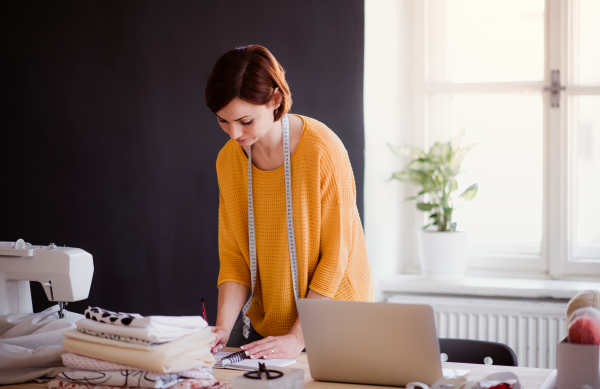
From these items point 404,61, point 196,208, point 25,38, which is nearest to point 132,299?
point 196,208

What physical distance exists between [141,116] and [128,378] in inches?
71.9

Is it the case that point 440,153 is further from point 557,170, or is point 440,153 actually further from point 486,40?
point 486,40

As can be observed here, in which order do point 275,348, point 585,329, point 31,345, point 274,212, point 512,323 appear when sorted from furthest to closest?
1. point 512,323
2. point 274,212
3. point 275,348
4. point 31,345
5. point 585,329

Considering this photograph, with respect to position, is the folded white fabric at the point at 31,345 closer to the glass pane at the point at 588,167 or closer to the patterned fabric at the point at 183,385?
the patterned fabric at the point at 183,385

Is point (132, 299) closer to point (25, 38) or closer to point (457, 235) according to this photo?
point (25, 38)

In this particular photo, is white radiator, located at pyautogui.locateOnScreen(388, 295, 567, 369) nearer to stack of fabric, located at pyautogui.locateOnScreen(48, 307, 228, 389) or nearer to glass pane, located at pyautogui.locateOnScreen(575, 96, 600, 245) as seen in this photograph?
glass pane, located at pyautogui.locateOnScreen(575, 96, 600, 245)

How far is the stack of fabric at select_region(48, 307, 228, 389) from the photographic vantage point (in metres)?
1.21

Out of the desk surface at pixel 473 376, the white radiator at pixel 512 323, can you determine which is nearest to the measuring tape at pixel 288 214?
the desk surface at pixel 473 376

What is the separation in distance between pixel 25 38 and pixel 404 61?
201 centimetres

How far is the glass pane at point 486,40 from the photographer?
10.0 feet

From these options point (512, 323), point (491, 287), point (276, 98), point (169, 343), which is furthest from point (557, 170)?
point (169, 343)

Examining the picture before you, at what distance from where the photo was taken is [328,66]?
8.77ft

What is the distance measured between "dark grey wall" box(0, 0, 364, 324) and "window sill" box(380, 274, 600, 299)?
53cm

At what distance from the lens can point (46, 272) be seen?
159cm
